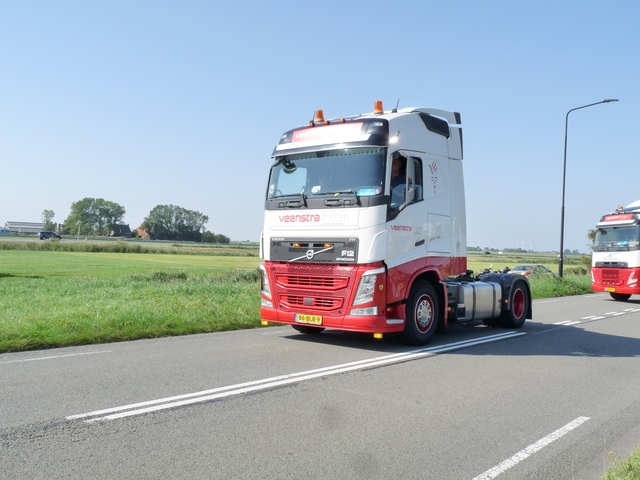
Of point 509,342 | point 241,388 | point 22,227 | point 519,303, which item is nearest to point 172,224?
point 22,227

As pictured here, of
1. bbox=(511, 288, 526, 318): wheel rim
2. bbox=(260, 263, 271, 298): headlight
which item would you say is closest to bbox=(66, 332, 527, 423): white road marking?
bbox=(260, 263, 271, 298): headlight

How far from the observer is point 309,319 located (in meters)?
9.53

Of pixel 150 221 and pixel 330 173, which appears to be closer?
pixel 330 173

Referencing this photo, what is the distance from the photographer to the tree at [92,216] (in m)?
146

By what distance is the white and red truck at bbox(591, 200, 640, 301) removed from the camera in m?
21.7

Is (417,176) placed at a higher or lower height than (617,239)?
higher

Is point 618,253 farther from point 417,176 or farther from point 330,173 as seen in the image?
point 330,173

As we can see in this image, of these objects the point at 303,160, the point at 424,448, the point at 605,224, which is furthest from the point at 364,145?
the point at 605,224

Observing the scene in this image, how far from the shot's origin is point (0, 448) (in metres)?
4.26

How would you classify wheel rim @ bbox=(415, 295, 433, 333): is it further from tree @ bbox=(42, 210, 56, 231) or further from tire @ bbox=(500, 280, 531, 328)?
tree @ bbox=(42, 210, 56, 231)

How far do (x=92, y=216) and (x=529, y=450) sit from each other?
15424 cm

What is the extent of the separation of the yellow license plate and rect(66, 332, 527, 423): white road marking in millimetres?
1237

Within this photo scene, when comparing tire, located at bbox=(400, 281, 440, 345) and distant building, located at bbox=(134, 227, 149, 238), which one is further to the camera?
distant building, located at bbox=(134, 227, 149, 238)

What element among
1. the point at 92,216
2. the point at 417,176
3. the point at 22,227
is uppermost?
the point at 92,216
